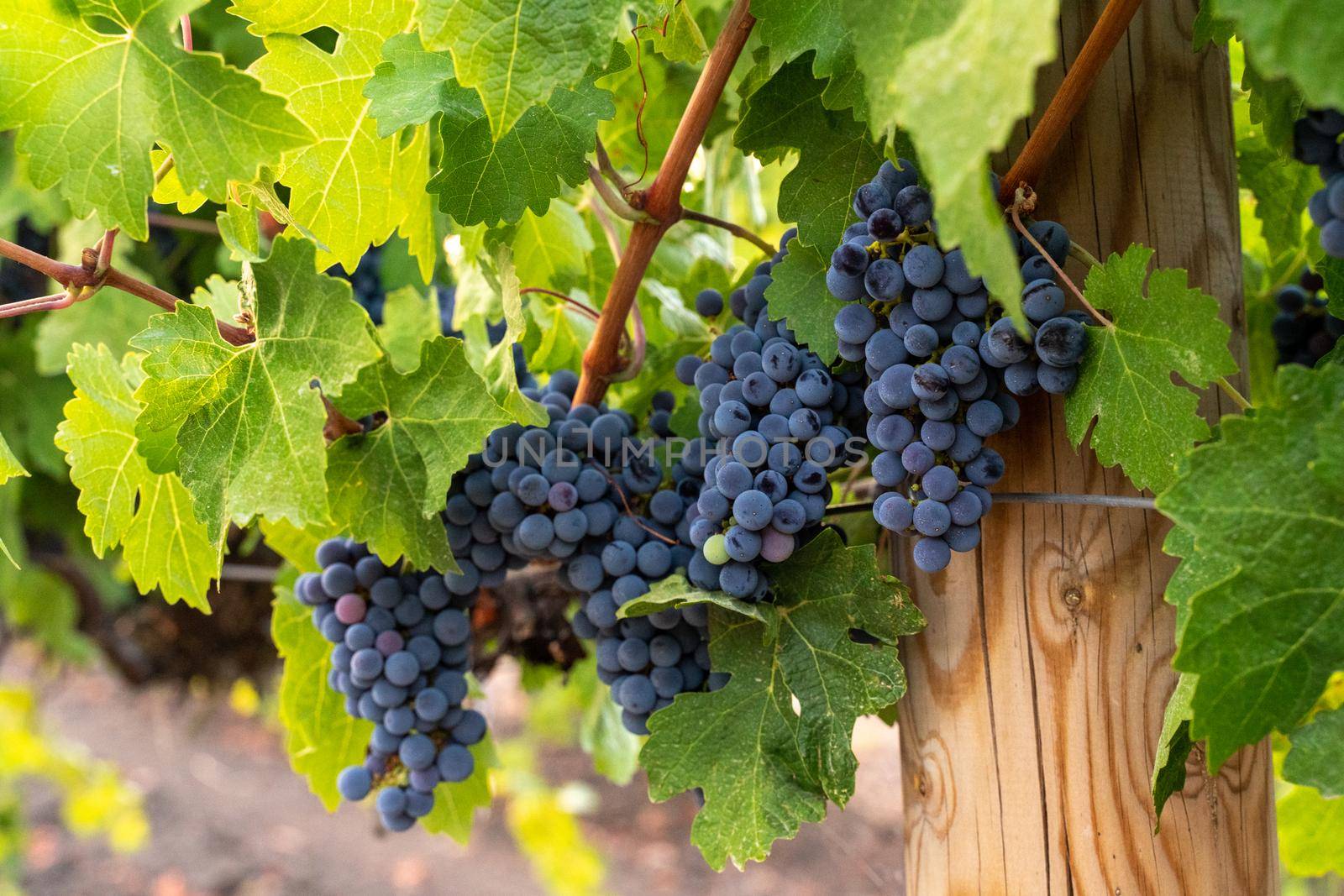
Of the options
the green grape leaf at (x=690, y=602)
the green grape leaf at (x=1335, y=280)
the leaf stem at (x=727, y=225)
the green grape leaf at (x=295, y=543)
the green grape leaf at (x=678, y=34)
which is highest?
the green grape leaf at (x=1335, y=280)

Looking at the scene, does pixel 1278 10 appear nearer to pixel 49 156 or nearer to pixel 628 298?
pixel 628 298

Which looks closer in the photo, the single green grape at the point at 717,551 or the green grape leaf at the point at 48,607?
the single green grape at the point at 717,551

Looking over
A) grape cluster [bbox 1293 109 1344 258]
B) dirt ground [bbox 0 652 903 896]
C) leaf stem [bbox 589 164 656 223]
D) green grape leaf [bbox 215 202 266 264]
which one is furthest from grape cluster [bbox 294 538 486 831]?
dirt ground [bbox 0 652 903 896]

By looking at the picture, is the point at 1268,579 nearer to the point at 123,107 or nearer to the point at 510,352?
the point at 510,352

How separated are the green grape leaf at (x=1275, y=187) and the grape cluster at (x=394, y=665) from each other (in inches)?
41.2

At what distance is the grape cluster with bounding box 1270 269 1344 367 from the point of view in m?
1.29

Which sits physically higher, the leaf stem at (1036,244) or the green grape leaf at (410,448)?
the leaf stem at (1036,244)

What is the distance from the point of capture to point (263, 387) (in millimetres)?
924

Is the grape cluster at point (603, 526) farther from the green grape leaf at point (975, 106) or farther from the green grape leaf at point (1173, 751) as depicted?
the green grape leaf at point (975, 106)

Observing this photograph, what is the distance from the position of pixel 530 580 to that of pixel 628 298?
0.59 m

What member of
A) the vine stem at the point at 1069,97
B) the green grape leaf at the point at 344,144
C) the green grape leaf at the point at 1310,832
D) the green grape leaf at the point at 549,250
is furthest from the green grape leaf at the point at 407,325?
the green grape leaf at the point at 1310,832

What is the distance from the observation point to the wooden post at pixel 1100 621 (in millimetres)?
940

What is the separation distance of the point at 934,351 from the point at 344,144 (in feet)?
2.08

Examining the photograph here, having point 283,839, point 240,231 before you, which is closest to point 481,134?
point 240,231
